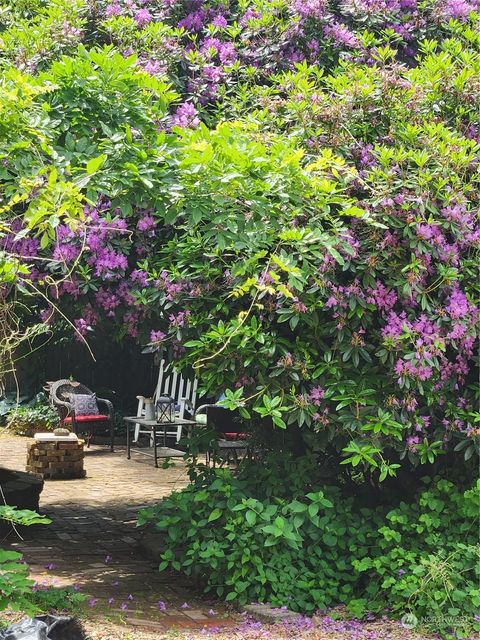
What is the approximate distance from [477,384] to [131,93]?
2.54 m

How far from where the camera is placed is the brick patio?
17.0ft

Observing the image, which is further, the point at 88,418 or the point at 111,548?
the point at 88,418

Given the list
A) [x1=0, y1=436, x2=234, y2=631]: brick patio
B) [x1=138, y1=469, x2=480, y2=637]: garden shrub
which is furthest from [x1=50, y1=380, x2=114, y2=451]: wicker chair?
[x1=138, y1=469, x2=480, y2=637]: garden shrub

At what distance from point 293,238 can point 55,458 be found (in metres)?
5.87

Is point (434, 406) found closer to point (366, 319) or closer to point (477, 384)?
point (477, 384)

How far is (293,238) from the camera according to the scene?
15.7 ft

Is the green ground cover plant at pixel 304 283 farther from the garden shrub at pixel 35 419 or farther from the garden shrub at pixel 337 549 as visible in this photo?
the garden shrub at pixel 35 419

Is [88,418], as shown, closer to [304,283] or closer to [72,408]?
[72,408]

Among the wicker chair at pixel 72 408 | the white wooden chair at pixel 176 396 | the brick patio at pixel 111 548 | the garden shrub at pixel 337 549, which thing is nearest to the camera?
the garden shrub at pixel 337 549

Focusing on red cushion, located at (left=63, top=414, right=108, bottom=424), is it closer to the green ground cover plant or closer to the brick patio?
the brick patio

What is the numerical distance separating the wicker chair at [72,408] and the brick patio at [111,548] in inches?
52.3

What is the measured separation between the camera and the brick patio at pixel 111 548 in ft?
17.0

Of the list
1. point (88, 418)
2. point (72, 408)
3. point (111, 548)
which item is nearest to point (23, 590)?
point (111, 548)

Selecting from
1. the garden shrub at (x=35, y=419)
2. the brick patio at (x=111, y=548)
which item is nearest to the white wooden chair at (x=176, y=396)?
the garden shrub at (x=35, y=419)
